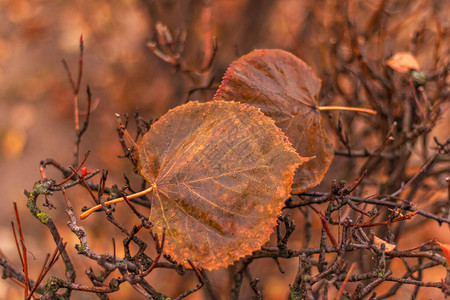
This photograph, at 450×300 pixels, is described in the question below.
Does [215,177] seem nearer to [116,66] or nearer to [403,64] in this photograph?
[403,64]

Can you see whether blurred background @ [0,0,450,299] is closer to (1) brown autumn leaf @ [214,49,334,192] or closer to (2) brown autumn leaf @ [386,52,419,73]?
(2) brown autumn leaf @ [386,52,419,73]

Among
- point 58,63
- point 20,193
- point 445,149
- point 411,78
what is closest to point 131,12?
point 58,63

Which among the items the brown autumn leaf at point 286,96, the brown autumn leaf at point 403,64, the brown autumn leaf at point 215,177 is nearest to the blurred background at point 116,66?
the brown autumn leaf at point 403,64

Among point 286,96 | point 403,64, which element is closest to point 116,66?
point 403,64

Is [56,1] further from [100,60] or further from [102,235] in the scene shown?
[102,235]

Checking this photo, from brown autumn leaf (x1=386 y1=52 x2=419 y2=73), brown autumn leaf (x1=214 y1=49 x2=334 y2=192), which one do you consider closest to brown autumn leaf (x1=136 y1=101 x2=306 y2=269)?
brown autumn leaf (x1=214 y1=49 x2=334 y2=192)

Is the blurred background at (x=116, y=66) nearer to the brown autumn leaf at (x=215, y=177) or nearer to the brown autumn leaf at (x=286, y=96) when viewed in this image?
the brown autumn leaf at (x=286, y=96)
